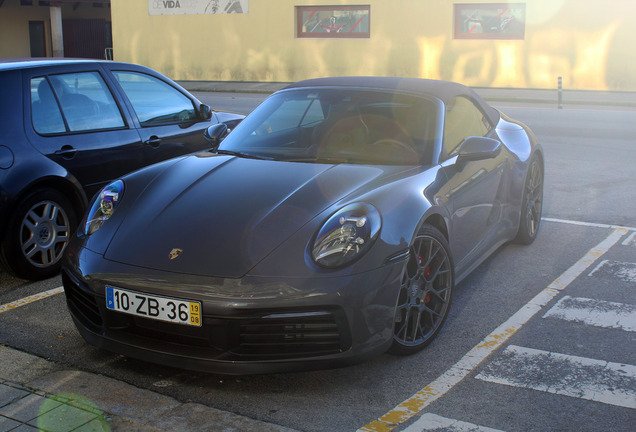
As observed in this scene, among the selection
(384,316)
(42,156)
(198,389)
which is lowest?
(198,389)

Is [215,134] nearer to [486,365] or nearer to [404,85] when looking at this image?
[404,85]

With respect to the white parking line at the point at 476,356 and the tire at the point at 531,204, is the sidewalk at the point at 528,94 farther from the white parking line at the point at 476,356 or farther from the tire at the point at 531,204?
the white parking line at the point at 476,356

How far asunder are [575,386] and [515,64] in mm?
23491

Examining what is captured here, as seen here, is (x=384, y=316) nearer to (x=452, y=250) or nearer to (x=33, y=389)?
(x=452, y=250)

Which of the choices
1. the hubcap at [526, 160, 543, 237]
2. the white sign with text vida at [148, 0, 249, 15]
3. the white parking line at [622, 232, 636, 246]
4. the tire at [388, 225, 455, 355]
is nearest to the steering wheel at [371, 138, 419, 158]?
the tire at [388, 225, 455, 355]

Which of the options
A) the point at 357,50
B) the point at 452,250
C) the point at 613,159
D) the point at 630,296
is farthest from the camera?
the point at 357,50

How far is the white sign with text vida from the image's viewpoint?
1155 inches

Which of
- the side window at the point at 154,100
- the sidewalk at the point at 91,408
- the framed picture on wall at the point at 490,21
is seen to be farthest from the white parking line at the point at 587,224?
the framed picture on wall at the point at 490,21

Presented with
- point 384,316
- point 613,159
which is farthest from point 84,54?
point 384,316

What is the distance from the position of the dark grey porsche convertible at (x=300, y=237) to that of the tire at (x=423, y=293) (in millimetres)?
11

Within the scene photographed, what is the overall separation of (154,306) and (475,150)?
226 cm

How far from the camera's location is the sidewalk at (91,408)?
334 centimetres

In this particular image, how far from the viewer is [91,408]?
3.50m

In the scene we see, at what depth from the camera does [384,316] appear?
3.72 meters
